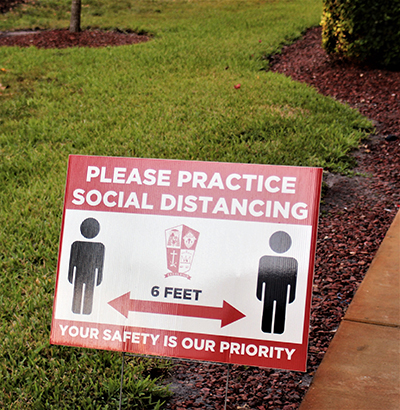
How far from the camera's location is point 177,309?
6.84ft

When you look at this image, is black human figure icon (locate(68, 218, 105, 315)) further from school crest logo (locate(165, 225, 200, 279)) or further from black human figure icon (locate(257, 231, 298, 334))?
black human figure icon (locate(257, 231, 298, 334))

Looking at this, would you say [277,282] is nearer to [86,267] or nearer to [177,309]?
[177,309]

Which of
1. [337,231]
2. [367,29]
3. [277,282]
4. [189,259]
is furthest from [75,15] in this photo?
[277,282]

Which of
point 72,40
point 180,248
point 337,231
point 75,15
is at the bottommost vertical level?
point 180,248

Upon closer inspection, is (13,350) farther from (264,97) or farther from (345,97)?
(345,97)

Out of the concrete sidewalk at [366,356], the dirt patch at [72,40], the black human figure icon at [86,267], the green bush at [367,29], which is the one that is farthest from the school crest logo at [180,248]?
the dirt patch at [72,40]

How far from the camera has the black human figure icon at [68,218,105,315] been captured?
7.00ft

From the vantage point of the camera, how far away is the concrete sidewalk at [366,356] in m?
2.37

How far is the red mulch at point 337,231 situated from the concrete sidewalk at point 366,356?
0.09 metres

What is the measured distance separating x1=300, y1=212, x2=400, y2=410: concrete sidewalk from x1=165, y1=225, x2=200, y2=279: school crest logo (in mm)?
858

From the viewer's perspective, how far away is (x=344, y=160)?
515 centimetres

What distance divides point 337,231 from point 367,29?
4.79 metres

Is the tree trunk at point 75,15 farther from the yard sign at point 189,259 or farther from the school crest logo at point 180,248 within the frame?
the school crest logo at point 180,248

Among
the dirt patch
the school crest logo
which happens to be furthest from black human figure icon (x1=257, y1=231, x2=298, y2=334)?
the dirt patch
